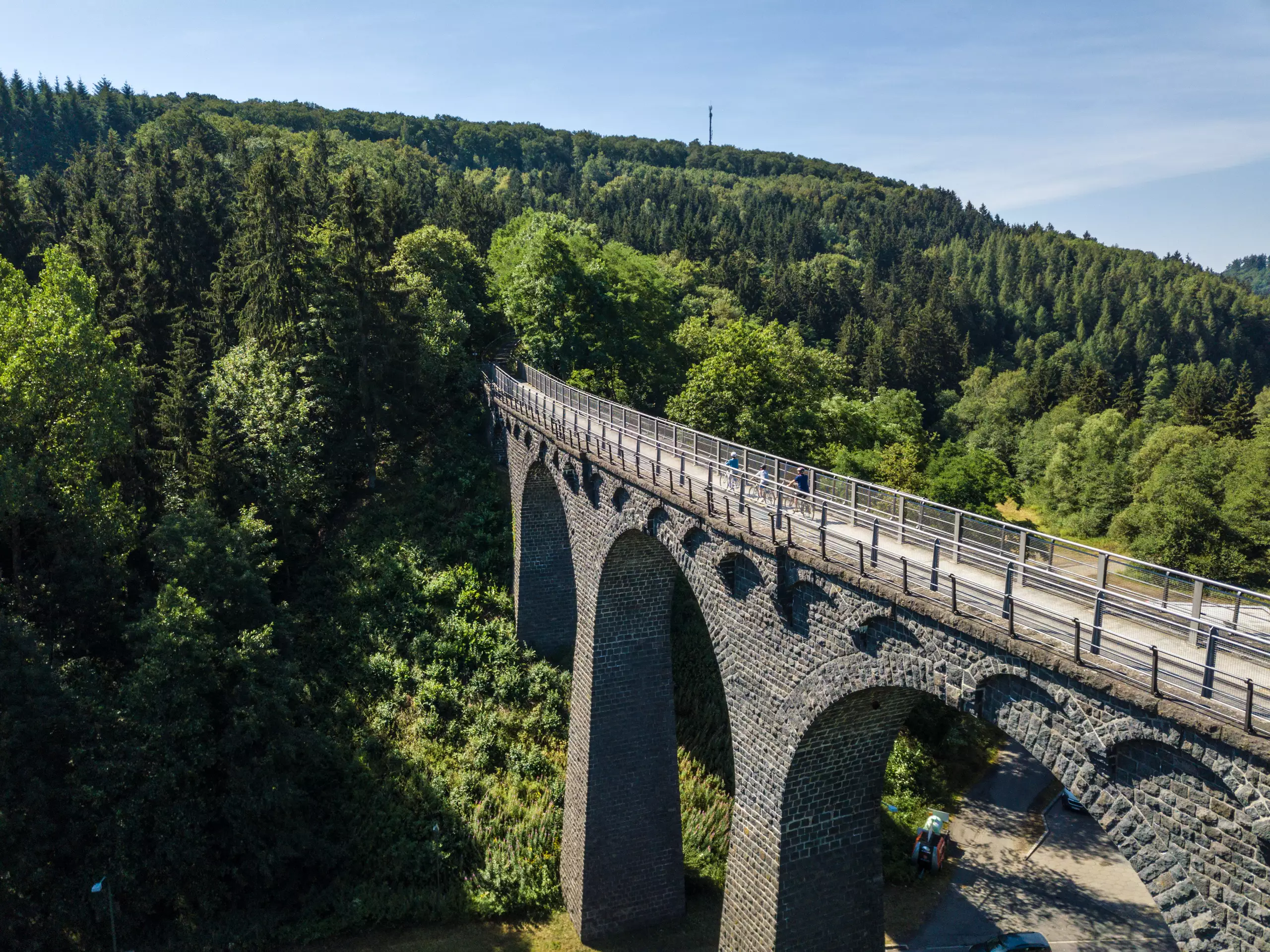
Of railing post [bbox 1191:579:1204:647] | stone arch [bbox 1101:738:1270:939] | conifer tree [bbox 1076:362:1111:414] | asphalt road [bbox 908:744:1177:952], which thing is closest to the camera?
stone arch [bbox 1101:738:1270:939]

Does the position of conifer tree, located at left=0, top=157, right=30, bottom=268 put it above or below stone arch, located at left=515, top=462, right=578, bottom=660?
above

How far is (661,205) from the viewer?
160m

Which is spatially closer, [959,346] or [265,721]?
[265,721]

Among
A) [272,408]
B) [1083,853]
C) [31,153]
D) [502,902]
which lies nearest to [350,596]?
[272,408]

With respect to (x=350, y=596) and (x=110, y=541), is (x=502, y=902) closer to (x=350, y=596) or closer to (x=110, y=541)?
(x=350, y=596)

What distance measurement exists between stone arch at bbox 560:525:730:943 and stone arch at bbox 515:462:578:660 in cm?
872

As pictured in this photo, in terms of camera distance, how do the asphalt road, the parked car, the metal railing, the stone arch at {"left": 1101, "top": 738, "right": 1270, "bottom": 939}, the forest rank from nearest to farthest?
1. the stone arch at {"left": 1101, "top": 738, "right": 1270, "bottom": 939}
2. the metal railing
3. the parked car
4. the forest
5. the asphalt road

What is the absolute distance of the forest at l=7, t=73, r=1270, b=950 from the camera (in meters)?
25.2

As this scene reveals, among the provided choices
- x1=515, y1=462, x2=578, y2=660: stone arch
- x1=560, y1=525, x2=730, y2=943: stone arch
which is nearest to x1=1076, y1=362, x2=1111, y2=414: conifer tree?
x1=515, y1=462, x2=578, y2=660: stone arch

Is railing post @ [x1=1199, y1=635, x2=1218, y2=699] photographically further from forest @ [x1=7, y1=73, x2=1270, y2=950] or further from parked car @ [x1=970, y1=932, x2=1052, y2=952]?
forest @ [x1=7, y1=73, x2=1270, y2=950]

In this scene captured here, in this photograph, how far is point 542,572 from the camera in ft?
117

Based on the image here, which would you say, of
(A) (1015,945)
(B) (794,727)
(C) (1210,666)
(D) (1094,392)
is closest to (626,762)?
(B) (794,727)

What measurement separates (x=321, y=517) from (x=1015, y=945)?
115ft

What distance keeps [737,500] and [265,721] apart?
17172 millimetres
